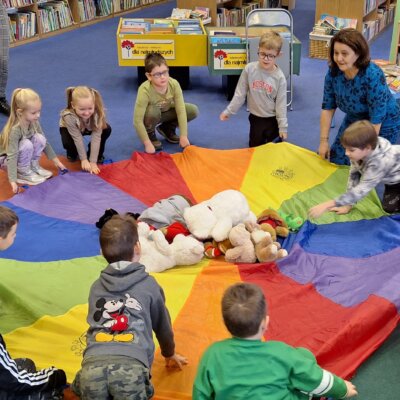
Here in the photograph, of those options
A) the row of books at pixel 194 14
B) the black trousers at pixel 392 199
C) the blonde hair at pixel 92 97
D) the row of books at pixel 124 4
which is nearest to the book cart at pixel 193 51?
the row of books at pixel 194 14

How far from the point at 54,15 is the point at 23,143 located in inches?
210

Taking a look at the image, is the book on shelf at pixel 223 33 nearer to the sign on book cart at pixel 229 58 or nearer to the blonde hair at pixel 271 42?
the sign on book cart at pixel 229 58

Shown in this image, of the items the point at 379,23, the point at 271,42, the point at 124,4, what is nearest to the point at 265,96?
the point at 271,42

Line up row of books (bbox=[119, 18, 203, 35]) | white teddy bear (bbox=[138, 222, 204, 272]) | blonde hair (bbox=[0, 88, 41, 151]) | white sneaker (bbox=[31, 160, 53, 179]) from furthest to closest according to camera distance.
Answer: row of books (bbox=[119, 18, 203, 35]) → white sneaker (bbox=[31, 160, 53, 179]) → blonde hair (bbox=[0, 88, 41, 151]) → white teddy bear (bbox=[138, 222, 204, 272])

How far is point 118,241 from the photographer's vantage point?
7.03ft

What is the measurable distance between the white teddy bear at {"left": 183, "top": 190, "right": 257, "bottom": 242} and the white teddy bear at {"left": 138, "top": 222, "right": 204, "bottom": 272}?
5.6 inches

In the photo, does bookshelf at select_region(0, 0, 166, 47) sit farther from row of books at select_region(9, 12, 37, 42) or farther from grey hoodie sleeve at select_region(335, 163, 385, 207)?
grey hoodie sleeve at select_region(335, 163, 385, 207)

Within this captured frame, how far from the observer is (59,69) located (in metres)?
7.16

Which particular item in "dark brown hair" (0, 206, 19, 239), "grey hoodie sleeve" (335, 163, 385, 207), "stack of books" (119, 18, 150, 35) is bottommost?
"grey hoodie sleeve" (335, 163, 385, 207)

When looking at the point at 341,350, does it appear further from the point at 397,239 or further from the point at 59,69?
the point at 59,69

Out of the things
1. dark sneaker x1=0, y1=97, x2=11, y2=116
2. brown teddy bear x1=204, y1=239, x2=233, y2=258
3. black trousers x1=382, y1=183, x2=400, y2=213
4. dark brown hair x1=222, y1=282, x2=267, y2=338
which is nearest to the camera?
dark brown hair x1=222, y1=282, x2=267, y2=338

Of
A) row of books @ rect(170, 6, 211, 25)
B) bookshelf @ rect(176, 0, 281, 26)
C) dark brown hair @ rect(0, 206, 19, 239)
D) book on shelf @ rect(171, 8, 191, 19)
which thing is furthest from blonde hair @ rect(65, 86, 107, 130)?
bookshelf @ rect(176, 0, 281, 26)

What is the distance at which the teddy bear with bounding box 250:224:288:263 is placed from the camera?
313cm

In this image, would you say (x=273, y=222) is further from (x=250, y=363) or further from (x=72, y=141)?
(x=72, y=141)
